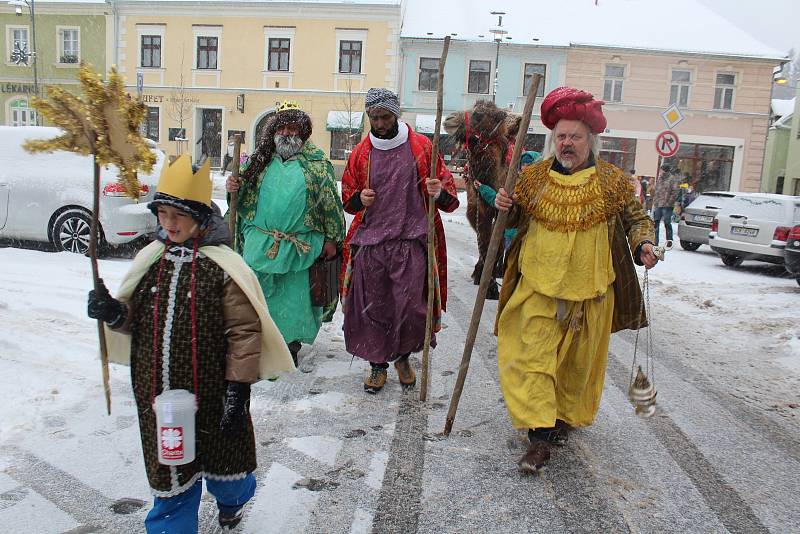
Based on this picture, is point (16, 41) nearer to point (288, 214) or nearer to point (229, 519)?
point (288, 214)

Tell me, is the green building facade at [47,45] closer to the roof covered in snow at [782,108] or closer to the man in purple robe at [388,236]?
the man in purple robe at [388,236]

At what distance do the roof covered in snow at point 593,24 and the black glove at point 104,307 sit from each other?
30618mm

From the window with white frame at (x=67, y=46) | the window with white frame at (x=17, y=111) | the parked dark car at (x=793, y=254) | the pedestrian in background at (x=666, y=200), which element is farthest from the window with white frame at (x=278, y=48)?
the parked dark car at (x=793, y=254)

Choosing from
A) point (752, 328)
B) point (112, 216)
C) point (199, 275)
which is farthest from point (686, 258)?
point (199, 275)

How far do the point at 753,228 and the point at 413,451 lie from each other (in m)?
10.9

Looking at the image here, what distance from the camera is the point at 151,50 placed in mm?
32781

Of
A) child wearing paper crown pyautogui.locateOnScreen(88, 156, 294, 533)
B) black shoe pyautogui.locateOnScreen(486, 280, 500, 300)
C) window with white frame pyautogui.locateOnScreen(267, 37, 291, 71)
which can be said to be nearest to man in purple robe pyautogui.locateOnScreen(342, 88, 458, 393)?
child wearing paper crown pyautogui.locateOnScreen(88, 156, 294, 533)

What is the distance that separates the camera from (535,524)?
2.97 metres

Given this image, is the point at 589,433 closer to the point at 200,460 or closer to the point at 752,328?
the point at 200,460

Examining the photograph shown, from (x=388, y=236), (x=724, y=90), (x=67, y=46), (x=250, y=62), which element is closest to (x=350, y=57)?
(x=250, y=62)

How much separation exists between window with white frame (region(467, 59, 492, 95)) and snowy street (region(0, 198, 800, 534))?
89.4 feet

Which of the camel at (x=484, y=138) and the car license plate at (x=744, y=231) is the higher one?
the camel at (x=484, y=138)

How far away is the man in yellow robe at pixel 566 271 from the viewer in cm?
345

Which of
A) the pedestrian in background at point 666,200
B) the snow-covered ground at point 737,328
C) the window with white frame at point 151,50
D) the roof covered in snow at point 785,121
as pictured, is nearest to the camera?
the snow-covered ground at point 737,328
